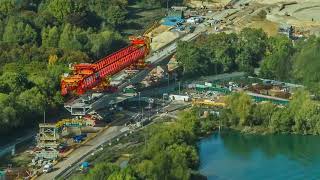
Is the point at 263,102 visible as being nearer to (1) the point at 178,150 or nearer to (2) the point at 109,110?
(2) the point at 109,110

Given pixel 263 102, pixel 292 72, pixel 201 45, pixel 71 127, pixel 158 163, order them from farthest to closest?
1. pixel 201 45
2. pixel 292 72
3. pixel 263 102
4. pixel 71 127
5. pixel 158 163

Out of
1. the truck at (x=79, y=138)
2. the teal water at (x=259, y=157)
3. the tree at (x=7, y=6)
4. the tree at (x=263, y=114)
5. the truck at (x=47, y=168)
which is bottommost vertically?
the teal water at (x=259, y=157)

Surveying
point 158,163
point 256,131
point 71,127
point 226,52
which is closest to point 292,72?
point 226,52

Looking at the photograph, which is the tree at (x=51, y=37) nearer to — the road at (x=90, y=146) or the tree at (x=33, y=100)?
the road at (x=90, y=146)

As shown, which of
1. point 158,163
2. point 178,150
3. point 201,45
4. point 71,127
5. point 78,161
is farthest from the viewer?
point 201,45

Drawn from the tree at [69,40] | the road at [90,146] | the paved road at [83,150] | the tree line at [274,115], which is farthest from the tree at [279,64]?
the paved road at [83,150]

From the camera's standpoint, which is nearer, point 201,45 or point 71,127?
point 71,127

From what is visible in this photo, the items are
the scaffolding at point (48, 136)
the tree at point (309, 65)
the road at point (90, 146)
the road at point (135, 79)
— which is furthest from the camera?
the tree at point (309, 65)
